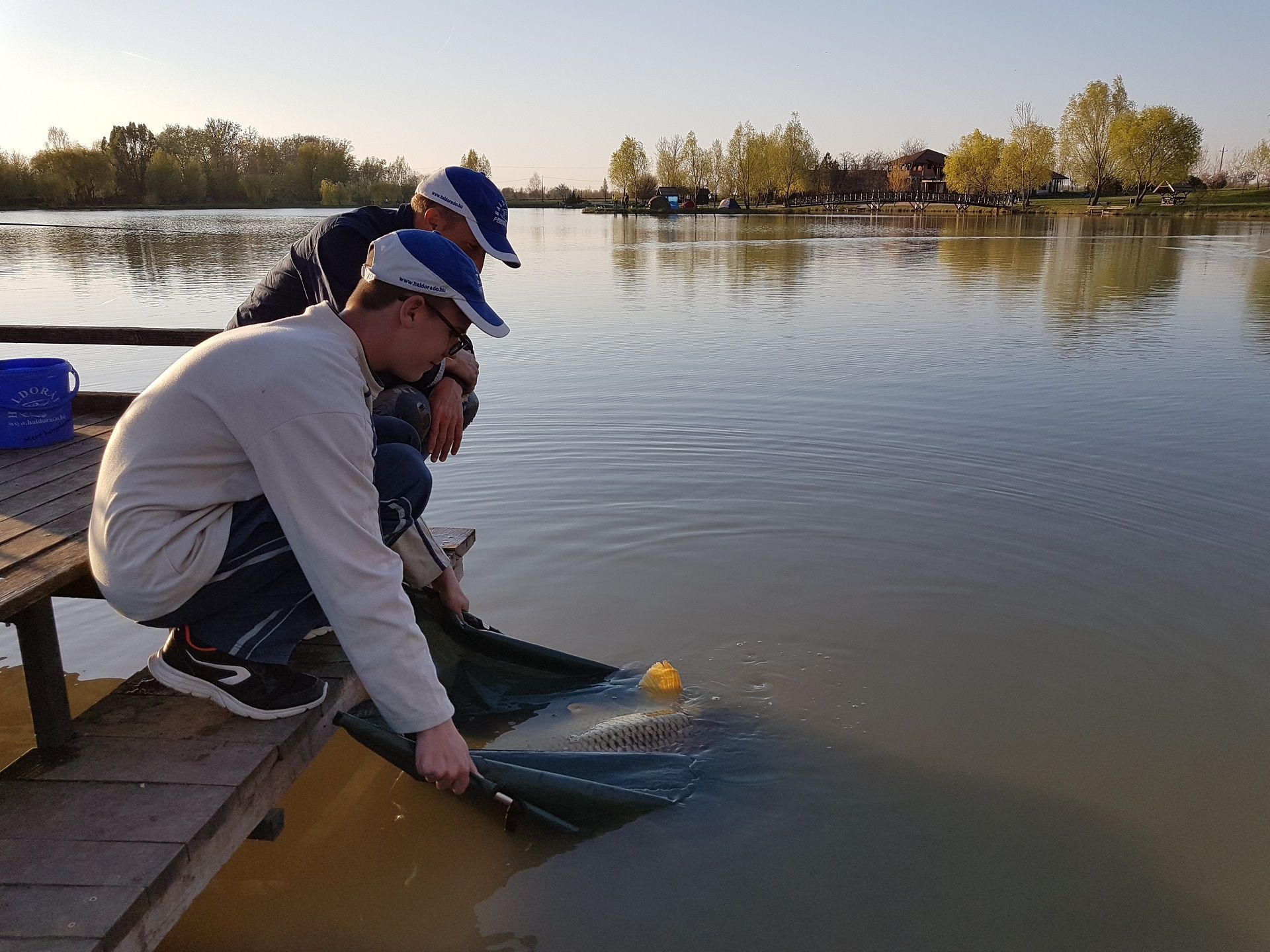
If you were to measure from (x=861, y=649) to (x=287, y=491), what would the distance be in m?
3.07

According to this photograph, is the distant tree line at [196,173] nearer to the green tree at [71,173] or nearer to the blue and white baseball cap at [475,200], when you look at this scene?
the green tree at [71,173]

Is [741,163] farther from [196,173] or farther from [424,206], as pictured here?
[424,206]

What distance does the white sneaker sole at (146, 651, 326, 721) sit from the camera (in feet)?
8.31

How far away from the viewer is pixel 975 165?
84688 millimetres

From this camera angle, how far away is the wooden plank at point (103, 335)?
477cm

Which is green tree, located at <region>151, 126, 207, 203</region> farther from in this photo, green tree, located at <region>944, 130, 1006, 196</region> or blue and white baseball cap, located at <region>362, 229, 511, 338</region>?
blue and white baseball cap, located at <region>362, 229, 511, 338</region>

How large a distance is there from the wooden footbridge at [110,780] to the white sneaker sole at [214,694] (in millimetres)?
21

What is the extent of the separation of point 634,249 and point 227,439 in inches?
1240

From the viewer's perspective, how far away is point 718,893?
9.29 feet

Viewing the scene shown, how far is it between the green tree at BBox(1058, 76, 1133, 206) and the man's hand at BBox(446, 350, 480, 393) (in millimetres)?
84529

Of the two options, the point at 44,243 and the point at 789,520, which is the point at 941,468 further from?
the point at 44,243

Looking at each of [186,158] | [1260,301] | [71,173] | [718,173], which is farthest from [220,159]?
[1260,301]

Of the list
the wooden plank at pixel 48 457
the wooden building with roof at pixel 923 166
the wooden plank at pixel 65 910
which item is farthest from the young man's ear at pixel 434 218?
the wooden building with roof at pixel 923 166

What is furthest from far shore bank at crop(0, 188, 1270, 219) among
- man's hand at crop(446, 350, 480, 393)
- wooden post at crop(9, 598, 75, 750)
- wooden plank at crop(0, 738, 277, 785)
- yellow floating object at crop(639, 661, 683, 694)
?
wooden post at crop(9, 598, 75, 750)
